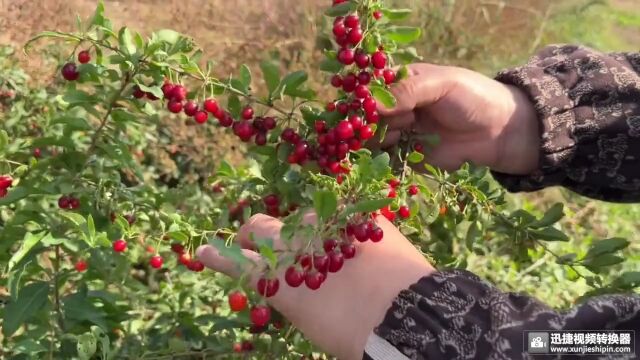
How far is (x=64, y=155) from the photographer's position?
4.80ft

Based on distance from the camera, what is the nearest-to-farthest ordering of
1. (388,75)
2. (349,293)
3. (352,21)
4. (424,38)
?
(349,293) → (352,21) → (388,75) → (424,38)

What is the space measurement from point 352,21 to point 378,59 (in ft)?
0.31

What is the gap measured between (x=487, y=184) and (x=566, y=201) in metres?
2.72

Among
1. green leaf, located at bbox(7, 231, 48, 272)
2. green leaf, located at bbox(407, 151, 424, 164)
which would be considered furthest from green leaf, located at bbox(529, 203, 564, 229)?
green leaf, located at bbox(7, 231, 48, 272)

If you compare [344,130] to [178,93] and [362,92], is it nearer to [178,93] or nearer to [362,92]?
[362,92]

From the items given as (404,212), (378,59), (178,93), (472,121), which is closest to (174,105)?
(178,93)

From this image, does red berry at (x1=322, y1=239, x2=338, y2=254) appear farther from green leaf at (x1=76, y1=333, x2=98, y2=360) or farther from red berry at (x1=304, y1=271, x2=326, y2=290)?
green leaf at (x1=76, y1=333, x2=98, y2=360)

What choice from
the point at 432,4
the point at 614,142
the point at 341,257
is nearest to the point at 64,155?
the point at 341,257

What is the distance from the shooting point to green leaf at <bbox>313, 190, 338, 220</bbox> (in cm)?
96

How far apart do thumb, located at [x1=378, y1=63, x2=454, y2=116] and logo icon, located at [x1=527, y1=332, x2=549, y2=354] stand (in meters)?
0.64

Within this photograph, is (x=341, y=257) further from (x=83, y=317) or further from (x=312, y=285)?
(x=83, y=317)

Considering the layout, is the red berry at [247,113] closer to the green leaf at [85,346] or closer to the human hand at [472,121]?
the human hand at [472,121]

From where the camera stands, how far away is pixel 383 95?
1.32m

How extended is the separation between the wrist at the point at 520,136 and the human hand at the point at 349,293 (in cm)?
77
